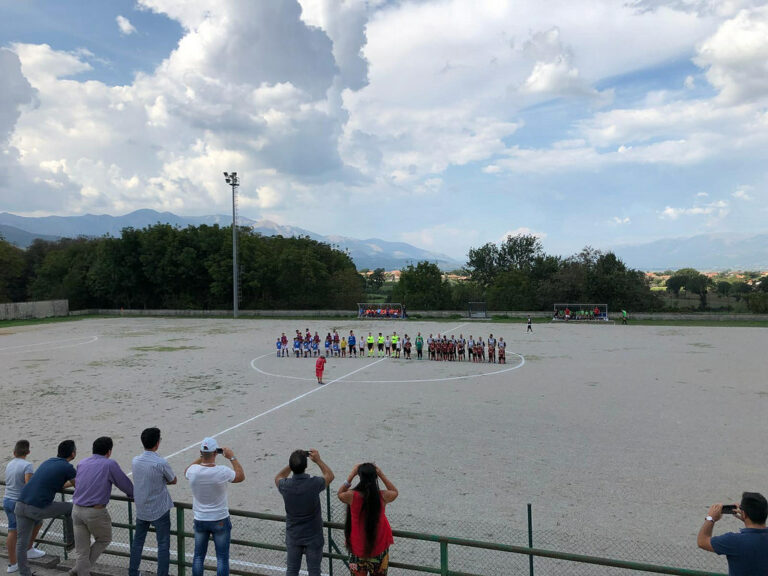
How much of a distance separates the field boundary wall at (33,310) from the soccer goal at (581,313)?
5722 cm

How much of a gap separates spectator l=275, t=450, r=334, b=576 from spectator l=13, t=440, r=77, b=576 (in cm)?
299

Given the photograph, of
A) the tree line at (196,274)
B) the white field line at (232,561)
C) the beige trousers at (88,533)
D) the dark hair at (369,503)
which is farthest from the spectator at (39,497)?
the tree line at (196,274)

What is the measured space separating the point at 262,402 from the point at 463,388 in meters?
7.62

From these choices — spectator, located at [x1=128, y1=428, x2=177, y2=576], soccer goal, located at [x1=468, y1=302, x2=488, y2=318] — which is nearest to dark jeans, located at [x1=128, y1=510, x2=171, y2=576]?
spectator, located at [x1=128, y1=428, x2=177, y2=576]

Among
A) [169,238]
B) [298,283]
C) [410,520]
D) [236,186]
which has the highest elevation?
[236,186]

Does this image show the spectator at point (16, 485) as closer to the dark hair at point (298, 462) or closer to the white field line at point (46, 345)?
the dark hair at point (298, 462)

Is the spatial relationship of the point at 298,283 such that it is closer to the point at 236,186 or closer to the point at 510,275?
the point at 236,186

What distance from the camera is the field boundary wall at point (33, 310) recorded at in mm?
55500

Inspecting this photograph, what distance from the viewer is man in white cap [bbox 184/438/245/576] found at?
5.62 metres

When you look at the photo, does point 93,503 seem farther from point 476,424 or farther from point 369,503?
point 476,424

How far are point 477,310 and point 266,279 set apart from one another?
25.6 meters

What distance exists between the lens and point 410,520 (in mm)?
8391

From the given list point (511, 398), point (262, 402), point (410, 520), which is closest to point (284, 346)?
point (262, 402)

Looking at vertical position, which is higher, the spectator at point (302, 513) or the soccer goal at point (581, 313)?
the soccer goal at point (581, 313)
